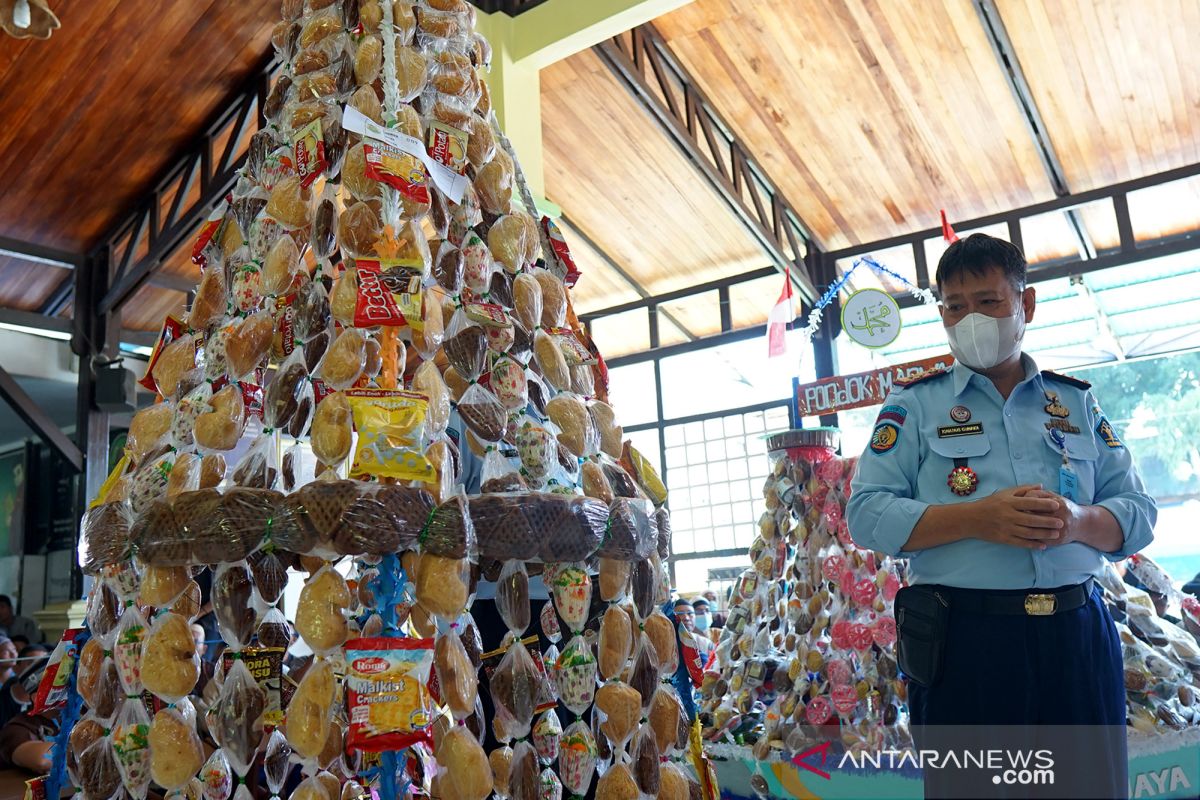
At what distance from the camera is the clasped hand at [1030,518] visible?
1153 millimetres

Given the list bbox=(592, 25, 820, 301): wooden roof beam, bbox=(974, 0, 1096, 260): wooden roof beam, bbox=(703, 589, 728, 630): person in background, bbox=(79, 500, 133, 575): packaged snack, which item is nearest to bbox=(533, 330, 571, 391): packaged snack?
bbox=(79, 500, 133, 575): packaged snack

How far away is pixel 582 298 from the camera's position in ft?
32.6

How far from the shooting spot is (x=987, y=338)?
1.33 meters

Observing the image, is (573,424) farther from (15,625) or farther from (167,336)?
(15,625)

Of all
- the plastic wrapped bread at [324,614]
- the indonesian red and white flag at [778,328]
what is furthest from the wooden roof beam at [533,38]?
the plastic wrapped bread at [324,614]

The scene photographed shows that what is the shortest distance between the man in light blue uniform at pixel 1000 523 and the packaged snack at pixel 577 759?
44 cm

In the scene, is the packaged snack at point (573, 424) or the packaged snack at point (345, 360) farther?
the packaged snack at point (573, 424)

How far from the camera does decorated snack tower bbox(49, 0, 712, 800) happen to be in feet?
3.76

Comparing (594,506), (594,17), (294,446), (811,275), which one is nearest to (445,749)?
(594,506)

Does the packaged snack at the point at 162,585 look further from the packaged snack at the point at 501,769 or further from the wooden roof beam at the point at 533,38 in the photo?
the wooden roof beam at the point at 533,38

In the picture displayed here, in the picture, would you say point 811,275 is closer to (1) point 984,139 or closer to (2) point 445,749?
(1) point 984,139

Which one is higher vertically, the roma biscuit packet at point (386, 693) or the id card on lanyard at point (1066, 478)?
the id card on lanyard at point (1066, 478)

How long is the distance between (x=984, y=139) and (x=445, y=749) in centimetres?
682

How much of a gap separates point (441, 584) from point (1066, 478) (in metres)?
0.85
